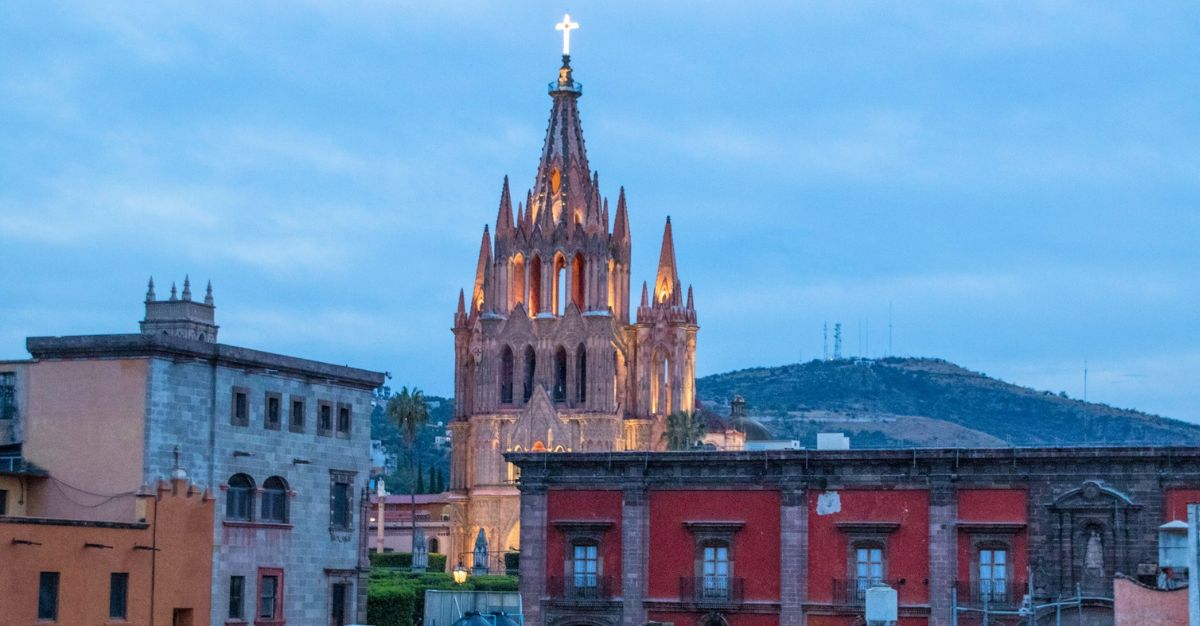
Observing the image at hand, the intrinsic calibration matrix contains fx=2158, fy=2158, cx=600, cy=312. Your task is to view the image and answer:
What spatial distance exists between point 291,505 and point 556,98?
83.0m

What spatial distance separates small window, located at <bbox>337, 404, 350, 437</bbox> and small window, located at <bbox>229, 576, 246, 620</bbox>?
269 inches

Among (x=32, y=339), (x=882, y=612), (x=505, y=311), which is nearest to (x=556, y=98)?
(x=505, y=311)

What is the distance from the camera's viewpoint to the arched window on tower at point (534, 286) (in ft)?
461

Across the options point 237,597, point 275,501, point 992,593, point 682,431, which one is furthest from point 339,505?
point 682,431

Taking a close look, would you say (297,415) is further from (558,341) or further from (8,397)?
(558,341)

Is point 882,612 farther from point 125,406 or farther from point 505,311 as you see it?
point 505,311

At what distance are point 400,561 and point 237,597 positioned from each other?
63.3 metres

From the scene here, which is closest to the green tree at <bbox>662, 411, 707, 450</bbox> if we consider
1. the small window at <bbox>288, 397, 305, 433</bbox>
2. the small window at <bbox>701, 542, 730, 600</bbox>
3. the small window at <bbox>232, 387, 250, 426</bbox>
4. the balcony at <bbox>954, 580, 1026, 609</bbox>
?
the small window at <bbox>701, 542, 730, 600</bbox>

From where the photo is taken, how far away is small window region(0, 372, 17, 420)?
57.5 m

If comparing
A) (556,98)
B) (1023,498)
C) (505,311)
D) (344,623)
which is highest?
(556,98)

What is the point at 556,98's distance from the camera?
14225cm

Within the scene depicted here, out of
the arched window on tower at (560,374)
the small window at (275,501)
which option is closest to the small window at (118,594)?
the small window at (275,501)

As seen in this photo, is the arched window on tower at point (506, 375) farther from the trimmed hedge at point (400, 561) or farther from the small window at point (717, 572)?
the small window at point (717, 572)

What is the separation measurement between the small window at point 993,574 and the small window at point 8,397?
2912cm
